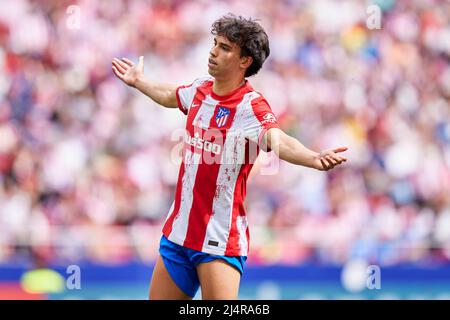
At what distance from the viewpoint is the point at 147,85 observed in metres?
5.48

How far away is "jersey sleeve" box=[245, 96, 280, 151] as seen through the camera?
4.86 meters

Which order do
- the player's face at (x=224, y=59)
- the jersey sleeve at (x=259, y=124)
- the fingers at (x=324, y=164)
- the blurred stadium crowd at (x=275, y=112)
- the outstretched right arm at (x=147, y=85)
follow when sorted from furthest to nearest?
1. the blurred stadium crowd at (x=275, y=112)
2. the outstretched right arm at (x=147, y=85)
3. the player's face at (x=224, y=59)
4. the jersey sleeve at (x=259, y=124)
5. the fingers at (x=324, y=164)

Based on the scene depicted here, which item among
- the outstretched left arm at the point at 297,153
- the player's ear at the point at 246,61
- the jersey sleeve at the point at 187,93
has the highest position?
the player's ear at the point at 246,61

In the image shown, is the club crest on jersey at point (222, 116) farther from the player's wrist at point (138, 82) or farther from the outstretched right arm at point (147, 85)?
the player's wrist at point (138, 82)

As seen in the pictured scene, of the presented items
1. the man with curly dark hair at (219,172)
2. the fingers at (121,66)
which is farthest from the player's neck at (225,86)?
the fingers at (121,66)

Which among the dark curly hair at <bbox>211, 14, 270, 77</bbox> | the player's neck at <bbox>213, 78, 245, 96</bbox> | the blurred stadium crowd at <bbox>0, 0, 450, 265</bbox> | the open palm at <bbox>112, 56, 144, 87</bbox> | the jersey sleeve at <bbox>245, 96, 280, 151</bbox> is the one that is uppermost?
the blurred stadium crowd at <bbox>0, 0, 450, 265</bbox>

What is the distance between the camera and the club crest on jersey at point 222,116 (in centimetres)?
492

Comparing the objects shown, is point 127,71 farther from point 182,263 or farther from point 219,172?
point 182,263

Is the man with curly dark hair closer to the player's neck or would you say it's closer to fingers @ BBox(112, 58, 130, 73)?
the player's neck

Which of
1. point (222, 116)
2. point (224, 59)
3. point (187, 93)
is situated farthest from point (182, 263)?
point (224, 59)

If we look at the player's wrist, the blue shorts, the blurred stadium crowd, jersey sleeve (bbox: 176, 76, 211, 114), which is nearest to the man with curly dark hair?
the blue shorts

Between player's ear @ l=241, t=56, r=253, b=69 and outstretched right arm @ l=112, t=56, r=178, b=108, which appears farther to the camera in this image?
outstretched right arm @ l=112, t=56, r=178, b=108

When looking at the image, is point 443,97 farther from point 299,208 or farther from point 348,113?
point 299,208

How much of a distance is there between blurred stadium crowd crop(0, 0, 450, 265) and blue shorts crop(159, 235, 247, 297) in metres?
3.13
